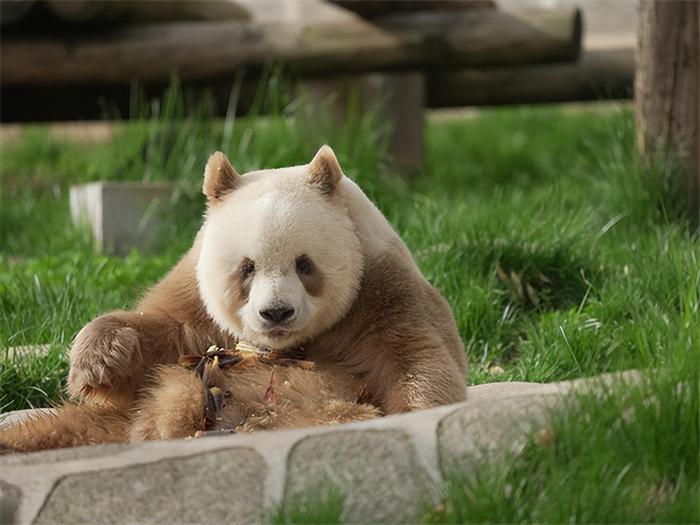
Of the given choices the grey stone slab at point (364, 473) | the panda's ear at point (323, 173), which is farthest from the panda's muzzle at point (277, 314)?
the grey stone slab at point (364, 473)

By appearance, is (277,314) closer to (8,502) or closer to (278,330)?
(278,330)

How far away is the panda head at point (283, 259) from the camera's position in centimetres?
324

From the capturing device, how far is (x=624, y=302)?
15.0 ft

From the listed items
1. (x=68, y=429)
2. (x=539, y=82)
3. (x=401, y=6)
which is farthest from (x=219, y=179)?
(x=539, y=82)

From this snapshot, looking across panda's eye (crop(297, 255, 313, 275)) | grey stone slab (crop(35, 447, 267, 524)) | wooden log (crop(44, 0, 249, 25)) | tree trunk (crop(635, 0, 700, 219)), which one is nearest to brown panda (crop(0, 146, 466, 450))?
panda's eye (crop(297, 255, 313, 275))

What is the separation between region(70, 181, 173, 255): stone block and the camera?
6641 mm

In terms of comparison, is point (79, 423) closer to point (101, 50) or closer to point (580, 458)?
point (580, 458)

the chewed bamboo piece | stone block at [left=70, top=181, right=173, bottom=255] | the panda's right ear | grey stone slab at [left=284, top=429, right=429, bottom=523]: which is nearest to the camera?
grey stone slab at [left=284, top=429, right=429, bottom=523]

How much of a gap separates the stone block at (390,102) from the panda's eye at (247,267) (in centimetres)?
409

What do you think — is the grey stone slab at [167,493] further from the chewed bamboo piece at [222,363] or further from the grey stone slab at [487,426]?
the chewed bamboo piece at [222,363]

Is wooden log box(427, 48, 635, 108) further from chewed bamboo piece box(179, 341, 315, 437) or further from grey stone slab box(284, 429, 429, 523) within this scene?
grey stone slab box(284, 429, 429, 523)

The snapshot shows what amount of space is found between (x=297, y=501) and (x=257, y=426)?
2.28ft

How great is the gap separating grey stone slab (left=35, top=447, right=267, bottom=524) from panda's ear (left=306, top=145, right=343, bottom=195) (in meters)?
1.03

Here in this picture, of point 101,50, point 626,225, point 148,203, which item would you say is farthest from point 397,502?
point 101,50
